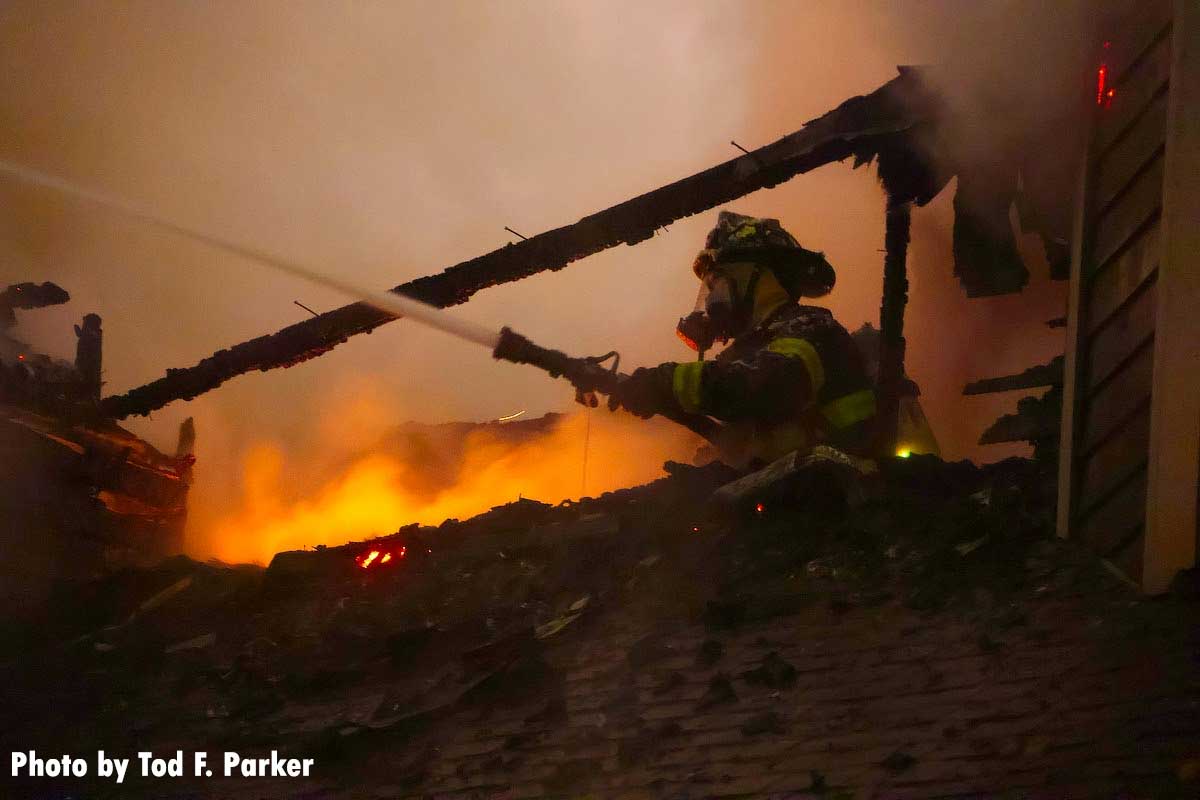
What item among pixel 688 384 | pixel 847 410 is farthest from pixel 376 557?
pixel 847 410

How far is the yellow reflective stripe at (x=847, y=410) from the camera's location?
7.36 m

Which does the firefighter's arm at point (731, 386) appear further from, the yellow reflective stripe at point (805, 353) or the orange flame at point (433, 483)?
the orange flame at point (433, 483)

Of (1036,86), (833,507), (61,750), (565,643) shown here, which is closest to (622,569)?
(565,643)

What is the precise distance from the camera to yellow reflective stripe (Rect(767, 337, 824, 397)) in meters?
7.09

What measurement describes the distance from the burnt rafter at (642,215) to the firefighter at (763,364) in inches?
20.4

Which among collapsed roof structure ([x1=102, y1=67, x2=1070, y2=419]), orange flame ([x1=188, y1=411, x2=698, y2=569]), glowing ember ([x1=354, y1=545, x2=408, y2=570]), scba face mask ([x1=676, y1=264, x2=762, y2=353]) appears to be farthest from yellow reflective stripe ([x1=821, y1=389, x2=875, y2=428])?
orange flame ([x1=188, y1=411, x2=698, y2=569])

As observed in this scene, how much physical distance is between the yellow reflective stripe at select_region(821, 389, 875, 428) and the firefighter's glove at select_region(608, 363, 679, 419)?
1.17m

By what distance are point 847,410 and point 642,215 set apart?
7.09 feet

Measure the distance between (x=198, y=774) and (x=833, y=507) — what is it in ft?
12.3

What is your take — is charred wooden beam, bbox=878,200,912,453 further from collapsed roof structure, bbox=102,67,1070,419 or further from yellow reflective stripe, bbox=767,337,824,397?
yellow reflective stripe, bbox=767,337,824,397

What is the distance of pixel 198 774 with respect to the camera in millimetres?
5148

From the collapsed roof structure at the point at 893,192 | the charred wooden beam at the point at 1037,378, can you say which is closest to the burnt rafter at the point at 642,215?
the collapsed roof structure at the point at 893,192

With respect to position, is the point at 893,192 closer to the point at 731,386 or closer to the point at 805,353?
the point at 805,353

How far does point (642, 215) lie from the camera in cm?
796
